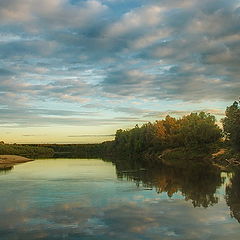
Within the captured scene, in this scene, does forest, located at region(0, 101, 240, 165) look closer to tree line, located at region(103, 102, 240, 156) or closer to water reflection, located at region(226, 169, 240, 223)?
tree line, located at region(103, 102, 240, 156)

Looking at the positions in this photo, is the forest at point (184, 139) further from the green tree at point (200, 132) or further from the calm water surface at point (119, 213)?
the calm water surface at point (119, 213)

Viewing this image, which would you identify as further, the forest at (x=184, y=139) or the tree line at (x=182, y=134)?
the forest at (x=184, y=139)

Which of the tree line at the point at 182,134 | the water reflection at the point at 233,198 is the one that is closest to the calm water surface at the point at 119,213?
the water reflection at the point at 233,198

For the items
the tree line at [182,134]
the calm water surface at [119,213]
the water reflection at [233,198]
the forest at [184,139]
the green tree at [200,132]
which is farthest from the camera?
the green tree at [200,132]

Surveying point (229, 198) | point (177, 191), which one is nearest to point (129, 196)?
point (177, 191)

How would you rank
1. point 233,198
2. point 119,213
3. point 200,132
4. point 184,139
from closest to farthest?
point 119,213 < point 233,198 < point 200,132 < point 184,139

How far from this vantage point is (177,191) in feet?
106

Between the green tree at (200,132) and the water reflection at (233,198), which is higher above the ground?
the green tree at (200,132)

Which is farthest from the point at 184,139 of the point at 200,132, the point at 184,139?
the point at 200,132

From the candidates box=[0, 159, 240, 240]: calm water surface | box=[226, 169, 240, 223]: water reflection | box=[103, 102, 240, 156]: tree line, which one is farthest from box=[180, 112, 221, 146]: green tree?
box=[0, 159, 240, 240]: calm water surface

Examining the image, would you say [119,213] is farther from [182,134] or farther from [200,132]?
[182,134]

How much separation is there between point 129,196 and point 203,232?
1226 centimetres

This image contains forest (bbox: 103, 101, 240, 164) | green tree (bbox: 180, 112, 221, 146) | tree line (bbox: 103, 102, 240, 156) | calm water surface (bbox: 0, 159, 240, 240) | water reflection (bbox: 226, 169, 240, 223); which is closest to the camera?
calm water surface (bbox: 0, 159, 240, 240)

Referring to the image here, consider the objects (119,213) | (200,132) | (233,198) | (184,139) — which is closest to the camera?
(119,213)
